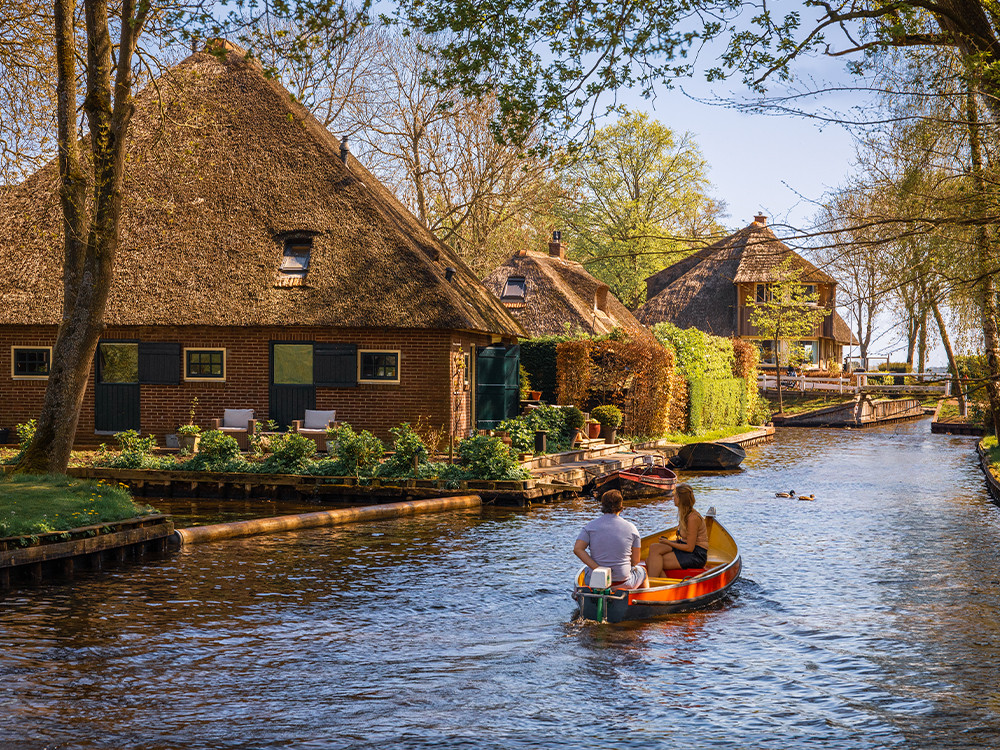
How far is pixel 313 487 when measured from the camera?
20.8 meters

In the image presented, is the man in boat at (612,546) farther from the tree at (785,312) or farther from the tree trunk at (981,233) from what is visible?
the tree at (785,312)

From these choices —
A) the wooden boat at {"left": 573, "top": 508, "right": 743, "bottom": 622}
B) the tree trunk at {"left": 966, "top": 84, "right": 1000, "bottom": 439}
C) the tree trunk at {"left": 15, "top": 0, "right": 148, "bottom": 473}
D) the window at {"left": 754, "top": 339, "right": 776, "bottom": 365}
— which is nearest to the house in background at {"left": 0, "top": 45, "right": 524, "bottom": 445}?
the tree trunk at {"left": 15, "top": 0, "right": 148, "bottom": 473}

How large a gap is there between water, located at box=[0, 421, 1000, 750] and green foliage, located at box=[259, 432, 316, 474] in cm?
425

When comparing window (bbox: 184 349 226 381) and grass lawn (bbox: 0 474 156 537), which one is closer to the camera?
grass lawn (bbox: 0 474 156 537)

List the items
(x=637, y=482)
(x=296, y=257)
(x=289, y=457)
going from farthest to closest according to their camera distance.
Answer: (x=296, y=257)
(x=637, y=482)
(x=289, y=457)

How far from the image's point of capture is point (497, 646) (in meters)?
10.5

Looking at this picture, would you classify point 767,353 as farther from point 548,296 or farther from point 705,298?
point 548,296

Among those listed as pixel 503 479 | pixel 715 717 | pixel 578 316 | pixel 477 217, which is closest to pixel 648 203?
pixel 477 217

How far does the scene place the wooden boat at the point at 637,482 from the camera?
21812 millimetres

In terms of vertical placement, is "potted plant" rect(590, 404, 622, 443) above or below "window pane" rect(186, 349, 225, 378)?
below

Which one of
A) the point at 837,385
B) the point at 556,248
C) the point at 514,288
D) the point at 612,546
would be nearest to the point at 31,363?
the point at 514,288

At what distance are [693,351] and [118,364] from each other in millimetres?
19468

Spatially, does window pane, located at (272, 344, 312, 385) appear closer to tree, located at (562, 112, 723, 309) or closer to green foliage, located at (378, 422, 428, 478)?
green foliage, located at (378, 422, 428, 478)

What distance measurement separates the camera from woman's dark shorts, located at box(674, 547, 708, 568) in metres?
12.9
